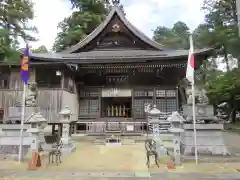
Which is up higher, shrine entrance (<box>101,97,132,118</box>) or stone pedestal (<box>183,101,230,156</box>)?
shrine entrance (<box>101,97,132,118</box>)

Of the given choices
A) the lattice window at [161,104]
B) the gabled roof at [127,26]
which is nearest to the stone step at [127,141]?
the lattice window at [161,104]

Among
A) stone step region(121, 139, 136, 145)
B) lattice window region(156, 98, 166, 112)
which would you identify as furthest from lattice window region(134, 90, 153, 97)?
stone step region(121, 139, 136, 145)

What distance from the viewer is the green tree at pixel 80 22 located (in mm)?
32156

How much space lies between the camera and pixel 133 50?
1952cm

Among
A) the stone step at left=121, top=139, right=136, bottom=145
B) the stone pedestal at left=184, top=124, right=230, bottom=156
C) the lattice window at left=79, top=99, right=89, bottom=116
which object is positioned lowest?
the stone step at left=121, top=139, right=136, bottom=145

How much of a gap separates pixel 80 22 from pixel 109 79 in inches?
719

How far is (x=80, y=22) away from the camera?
1321 inches

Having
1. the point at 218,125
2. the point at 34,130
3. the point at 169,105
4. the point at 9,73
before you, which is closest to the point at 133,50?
the point at 169,105

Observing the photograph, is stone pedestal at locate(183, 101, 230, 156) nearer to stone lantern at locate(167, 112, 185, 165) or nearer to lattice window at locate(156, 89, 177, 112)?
stone lantern at locate(167, 112, 185, 165)

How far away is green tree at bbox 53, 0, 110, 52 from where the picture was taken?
3216cm

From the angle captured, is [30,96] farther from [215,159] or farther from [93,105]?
[215,159]

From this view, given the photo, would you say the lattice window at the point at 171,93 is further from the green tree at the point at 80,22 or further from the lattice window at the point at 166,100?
the green tree at the point at 80,22

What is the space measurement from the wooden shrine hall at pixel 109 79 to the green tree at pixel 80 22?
1332 centimetres

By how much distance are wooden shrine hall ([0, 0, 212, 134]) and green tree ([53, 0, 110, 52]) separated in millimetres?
13320
